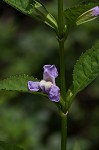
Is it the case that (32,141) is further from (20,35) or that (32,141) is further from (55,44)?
(20,35)

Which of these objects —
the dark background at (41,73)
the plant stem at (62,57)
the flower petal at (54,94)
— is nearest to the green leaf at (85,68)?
the plant stem at (62,57)

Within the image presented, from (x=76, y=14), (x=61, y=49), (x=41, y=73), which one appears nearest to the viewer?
(x=76, y=14)

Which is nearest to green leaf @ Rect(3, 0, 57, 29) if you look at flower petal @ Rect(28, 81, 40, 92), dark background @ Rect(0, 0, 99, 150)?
flower petal @ Rect(28, 81, 40, 92)

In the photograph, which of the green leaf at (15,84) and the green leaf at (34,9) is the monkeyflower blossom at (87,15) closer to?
the green leaf at (34,9)

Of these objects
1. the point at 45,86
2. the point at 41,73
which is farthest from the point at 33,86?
the point at 41,73

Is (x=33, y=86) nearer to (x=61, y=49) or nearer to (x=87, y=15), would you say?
(x=61, y=49)

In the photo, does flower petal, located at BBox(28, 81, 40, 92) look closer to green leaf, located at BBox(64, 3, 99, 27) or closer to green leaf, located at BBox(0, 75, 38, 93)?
green leaf, located at BBox(0, 75, 38, 93)
